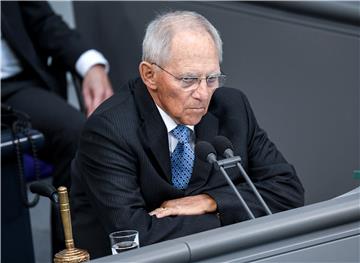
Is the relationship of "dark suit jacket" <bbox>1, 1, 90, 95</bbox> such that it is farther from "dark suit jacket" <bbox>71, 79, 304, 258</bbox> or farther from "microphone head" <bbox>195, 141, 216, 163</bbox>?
"microphone head" <bbox>195, 141, 216, 163</bbox>

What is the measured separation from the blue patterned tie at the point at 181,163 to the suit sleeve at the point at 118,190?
13 cm

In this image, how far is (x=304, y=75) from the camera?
3.88 m

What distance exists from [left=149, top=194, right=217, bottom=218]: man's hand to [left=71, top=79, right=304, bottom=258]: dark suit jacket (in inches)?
0.8

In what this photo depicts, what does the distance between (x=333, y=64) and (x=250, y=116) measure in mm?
971

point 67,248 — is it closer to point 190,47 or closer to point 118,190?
point 118,190

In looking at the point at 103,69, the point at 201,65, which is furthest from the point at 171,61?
the point at 103,69

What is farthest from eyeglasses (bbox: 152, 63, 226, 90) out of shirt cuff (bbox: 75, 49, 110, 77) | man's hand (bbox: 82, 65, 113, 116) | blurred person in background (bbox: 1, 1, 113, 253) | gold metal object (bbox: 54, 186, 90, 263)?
shirt cuff (bbox: 75, 49, 110, 77)

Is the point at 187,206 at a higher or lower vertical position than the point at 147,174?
lower

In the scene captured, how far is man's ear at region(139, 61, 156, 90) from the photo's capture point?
2738 millimetres

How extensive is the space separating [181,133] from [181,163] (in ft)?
0.30

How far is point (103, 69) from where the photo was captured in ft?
14.0

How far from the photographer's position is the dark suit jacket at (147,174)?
2639 mm

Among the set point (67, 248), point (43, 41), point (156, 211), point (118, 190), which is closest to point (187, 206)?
point (156, 211)

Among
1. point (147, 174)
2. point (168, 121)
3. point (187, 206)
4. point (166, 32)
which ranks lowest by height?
point (187, 206)
